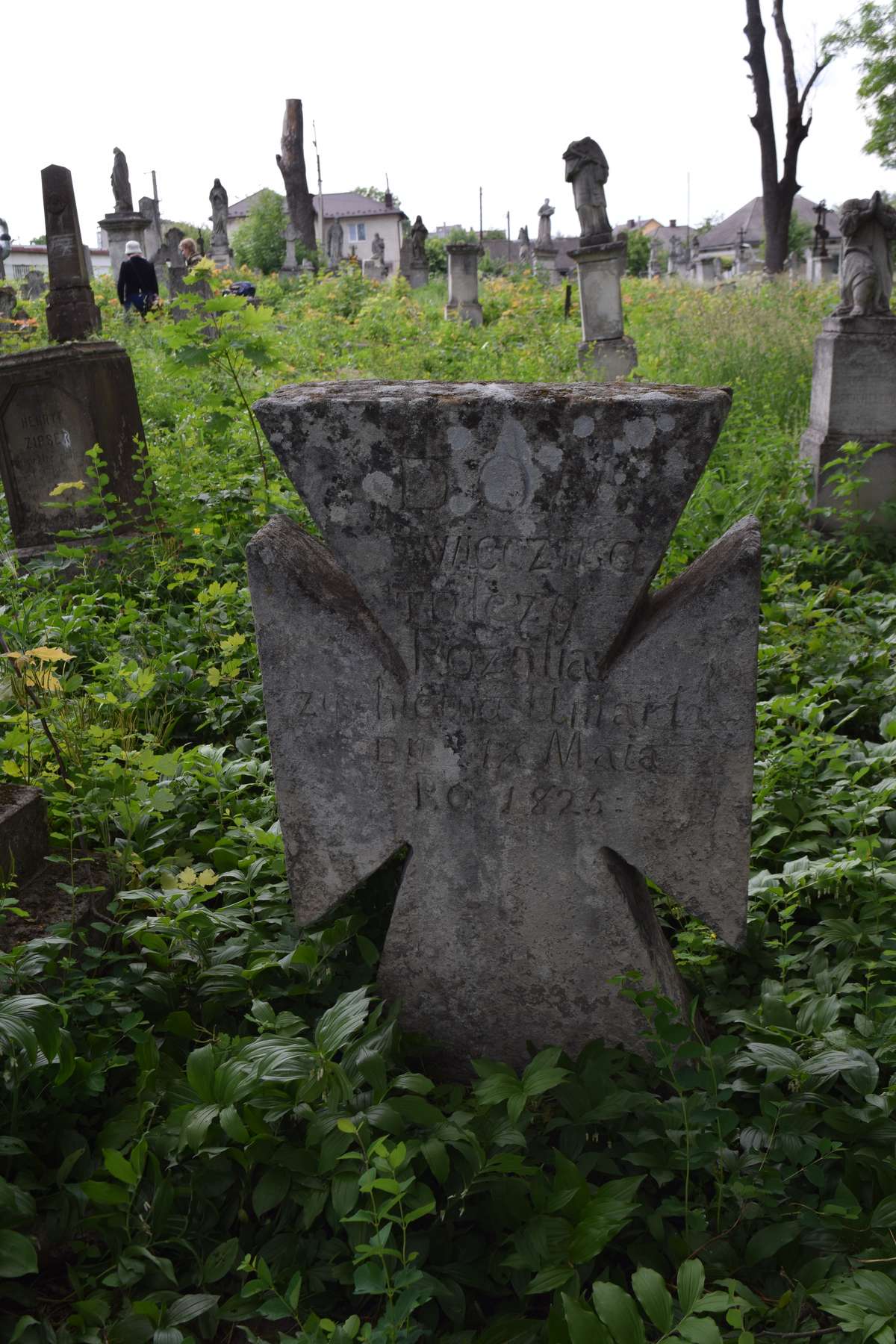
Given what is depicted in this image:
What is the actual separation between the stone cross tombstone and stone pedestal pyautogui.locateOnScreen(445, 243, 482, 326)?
15548 mm

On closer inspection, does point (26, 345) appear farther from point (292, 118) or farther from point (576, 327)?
point (292, 118)

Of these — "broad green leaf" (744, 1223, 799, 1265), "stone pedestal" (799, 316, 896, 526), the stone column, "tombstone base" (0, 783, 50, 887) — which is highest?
the stone column

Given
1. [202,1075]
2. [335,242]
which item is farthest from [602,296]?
[335,242]

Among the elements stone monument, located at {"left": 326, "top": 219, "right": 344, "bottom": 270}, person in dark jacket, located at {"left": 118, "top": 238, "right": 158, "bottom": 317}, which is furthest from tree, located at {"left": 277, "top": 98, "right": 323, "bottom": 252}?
person in dark jacket, located at {"left": 118, "top": 238, "right": 158, "bottom": 317}

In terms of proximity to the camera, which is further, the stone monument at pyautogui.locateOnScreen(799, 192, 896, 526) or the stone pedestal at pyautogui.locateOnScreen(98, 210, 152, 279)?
the stone pedestal at pyautogui.locateOnScreen(98, 210, 152, 279)

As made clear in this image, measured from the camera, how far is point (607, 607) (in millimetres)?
2033

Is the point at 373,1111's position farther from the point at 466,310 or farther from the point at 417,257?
the point at 417,257

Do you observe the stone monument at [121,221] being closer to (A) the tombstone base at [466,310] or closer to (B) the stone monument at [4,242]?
(B) the stone monument at [4,242]

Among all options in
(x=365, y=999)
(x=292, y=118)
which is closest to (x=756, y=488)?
(x=365, y=999)

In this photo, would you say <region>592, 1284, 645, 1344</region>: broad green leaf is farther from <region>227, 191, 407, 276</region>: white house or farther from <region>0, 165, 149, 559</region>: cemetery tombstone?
<region>227, 191, 407, 276</region>: white house

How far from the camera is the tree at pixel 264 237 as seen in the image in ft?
116

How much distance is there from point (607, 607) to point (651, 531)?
178 millimetres

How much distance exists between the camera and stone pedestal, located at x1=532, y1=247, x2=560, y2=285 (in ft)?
72.1

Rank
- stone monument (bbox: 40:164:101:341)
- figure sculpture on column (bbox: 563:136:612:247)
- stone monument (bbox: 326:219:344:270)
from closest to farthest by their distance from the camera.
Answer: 1. stone monument (bbox: 40:164:101:341)
2. figure sculpture on column (bbox: 563:136:612:247)
3. stone monument (bbox: 326:219:344:270)
